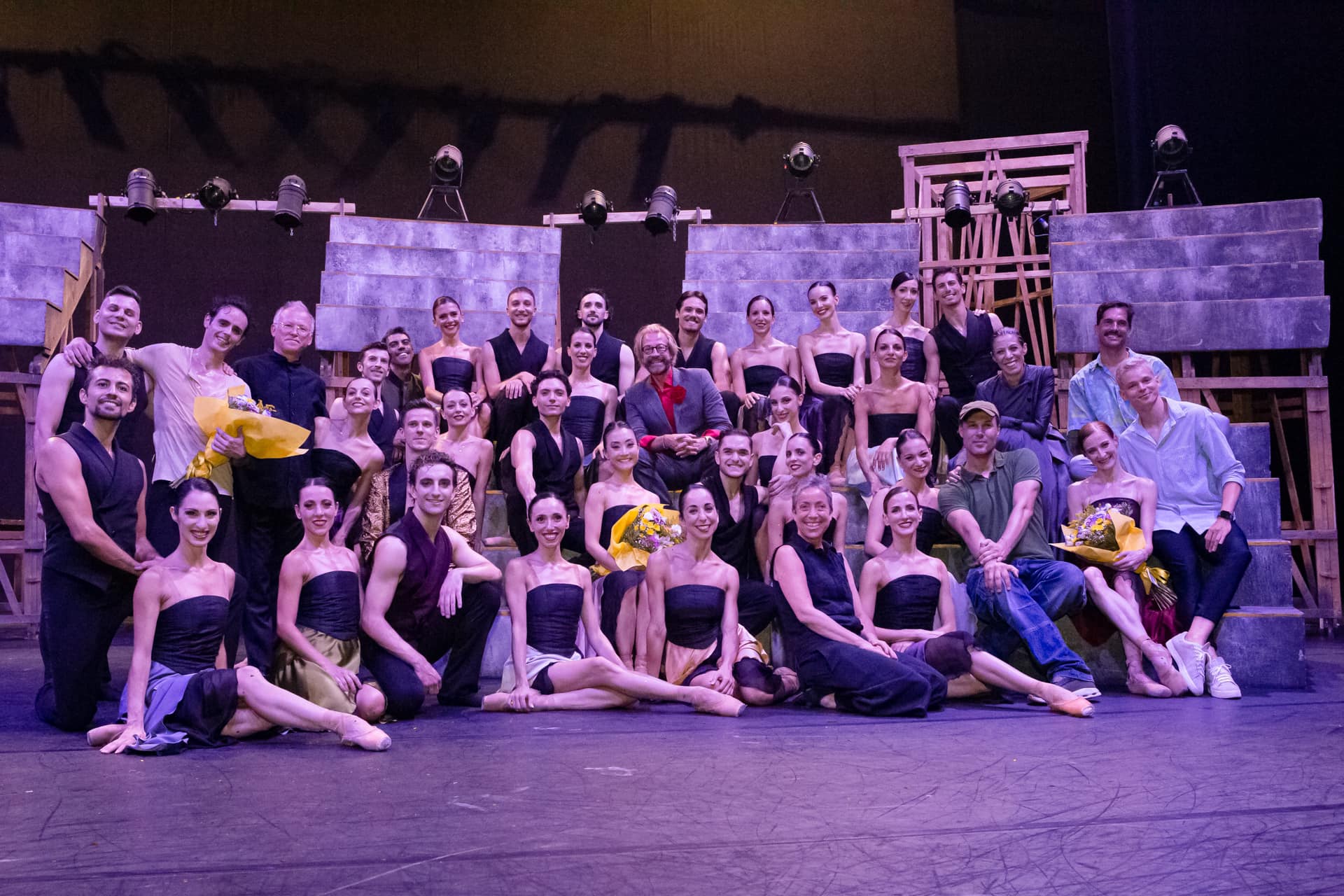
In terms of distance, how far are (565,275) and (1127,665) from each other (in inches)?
211

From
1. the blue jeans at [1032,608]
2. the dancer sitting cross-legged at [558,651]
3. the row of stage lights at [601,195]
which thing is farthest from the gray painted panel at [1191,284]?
the dancer sitting cross-legged at [558,651]

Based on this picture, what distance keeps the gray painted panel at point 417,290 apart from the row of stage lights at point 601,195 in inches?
23.9

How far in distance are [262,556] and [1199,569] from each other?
3.39 meters

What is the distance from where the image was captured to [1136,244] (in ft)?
20.1

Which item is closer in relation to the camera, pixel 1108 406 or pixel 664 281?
pixel 1108 406

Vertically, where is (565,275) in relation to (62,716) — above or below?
above

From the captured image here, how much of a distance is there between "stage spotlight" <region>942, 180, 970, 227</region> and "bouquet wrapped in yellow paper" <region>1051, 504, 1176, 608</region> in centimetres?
288

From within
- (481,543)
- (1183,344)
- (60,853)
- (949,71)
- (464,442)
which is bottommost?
(60,853)

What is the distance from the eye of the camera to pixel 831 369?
18.4 ft

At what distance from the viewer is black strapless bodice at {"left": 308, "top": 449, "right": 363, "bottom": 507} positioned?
4.30 m

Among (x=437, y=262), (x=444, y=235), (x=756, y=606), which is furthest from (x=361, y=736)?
(x=444, y=235)

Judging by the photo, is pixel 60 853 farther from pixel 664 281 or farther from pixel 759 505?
Answer: pixel 664 281

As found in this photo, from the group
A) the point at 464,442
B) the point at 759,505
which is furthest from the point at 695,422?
the point at 464,442

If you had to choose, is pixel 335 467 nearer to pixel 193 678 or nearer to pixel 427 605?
pixel 427 605
